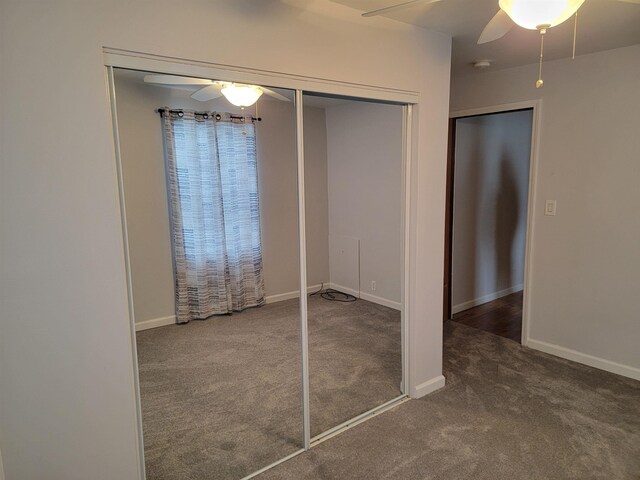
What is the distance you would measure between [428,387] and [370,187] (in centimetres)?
143

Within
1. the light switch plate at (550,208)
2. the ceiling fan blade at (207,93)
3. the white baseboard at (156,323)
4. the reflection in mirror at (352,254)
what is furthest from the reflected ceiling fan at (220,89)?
the light switch plate at (550,208)

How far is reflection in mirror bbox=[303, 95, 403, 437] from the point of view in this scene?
2562mm

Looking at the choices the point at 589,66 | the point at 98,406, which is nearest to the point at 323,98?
the point at 98,406

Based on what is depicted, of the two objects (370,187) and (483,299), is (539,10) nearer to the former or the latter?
→ (370,187)

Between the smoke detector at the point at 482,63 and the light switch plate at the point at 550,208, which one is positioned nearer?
the smoke detector at the point at 482,63

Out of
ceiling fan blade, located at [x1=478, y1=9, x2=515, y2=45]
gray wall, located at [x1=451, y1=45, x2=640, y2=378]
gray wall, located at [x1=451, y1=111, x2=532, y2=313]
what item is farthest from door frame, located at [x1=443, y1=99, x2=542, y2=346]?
ceiling fan blade, located at [x1=478, y1=9, x2=515, y2=45]

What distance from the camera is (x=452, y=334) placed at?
12.7ft

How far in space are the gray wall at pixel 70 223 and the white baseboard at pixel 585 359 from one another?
318cm

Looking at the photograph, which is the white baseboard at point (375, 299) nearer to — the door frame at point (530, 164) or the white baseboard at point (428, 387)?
the white baseboard at point (428, 387)

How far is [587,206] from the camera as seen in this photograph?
3.16m

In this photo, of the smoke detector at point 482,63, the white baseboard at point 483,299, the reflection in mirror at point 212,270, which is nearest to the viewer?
the reflection in mirror at point 212,270

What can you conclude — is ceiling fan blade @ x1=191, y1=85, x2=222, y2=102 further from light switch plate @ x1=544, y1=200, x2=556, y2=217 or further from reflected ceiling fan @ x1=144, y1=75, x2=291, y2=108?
light switch plate @ x1=544, y1=200, x2=556, y2=217

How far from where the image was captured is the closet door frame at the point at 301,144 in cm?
158

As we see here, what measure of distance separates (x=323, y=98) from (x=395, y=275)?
4.64 feet
